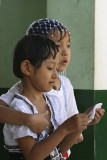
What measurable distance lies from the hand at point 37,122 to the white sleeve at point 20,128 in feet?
0.09

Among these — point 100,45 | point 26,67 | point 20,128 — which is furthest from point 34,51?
point 100,45

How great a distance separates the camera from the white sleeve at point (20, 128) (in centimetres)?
173

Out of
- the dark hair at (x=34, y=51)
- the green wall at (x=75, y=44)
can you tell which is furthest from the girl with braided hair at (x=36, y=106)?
the green wall at (x=75, y=44)

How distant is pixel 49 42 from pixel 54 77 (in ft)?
0.69

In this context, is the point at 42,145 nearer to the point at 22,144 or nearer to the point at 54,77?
the point at 22,144

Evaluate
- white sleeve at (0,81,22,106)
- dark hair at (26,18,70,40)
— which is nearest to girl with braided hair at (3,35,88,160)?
white sleeve at (0,81,22,106)

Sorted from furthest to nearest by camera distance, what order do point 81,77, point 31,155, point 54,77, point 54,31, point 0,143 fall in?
point 0,143, point 81,77, point 54,31, point 54,77, point 31,155

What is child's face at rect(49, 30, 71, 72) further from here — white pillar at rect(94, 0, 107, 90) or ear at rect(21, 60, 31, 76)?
white pillar at rect(94, 0, 107, 90)

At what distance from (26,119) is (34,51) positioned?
0.39 meters

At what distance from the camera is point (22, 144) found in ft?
5.71

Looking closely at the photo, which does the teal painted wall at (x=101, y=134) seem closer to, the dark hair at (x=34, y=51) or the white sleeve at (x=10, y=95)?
the white sleeve at (x=10, y=95)

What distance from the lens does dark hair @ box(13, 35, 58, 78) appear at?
1.84 m

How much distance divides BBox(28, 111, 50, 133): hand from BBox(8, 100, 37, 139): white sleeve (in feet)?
0.09

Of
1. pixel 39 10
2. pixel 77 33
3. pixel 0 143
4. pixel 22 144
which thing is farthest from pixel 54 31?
pixel 0 143
